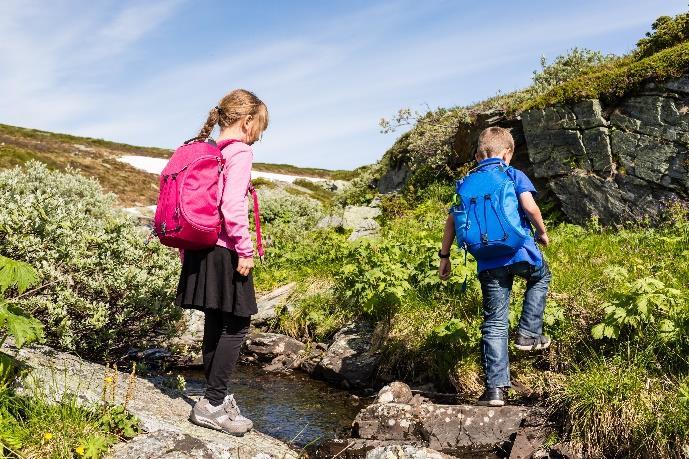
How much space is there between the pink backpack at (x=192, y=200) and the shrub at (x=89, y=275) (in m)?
1.83

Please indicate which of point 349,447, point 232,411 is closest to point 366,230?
point 349,447

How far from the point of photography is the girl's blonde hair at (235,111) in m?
4.72

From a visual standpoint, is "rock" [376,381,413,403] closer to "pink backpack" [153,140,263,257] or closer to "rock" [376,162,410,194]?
"pink backpack" [153,140,263,257]

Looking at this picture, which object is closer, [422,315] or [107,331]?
Result: [107,331]

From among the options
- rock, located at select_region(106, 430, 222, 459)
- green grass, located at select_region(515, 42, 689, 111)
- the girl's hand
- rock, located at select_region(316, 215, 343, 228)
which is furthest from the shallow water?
rock, located at select_region(316, 215, 343, 228)

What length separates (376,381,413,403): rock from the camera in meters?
6.19

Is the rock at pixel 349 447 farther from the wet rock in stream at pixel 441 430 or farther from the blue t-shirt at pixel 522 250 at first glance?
the blue t-shirt at pixel 522 250

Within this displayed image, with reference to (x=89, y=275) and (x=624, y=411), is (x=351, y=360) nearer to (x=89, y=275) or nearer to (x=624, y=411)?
(x=89, y=275)

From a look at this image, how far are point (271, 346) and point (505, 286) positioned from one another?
4727 millimetres

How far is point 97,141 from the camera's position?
300 feet

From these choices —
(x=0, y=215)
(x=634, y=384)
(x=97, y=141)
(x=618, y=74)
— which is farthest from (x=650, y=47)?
(x=97, y=141)

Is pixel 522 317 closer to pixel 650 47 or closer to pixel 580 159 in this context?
pixel 580 159

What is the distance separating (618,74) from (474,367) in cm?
770

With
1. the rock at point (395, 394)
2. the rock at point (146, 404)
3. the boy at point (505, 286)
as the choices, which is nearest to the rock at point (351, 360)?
the rock at point (395, 394)
